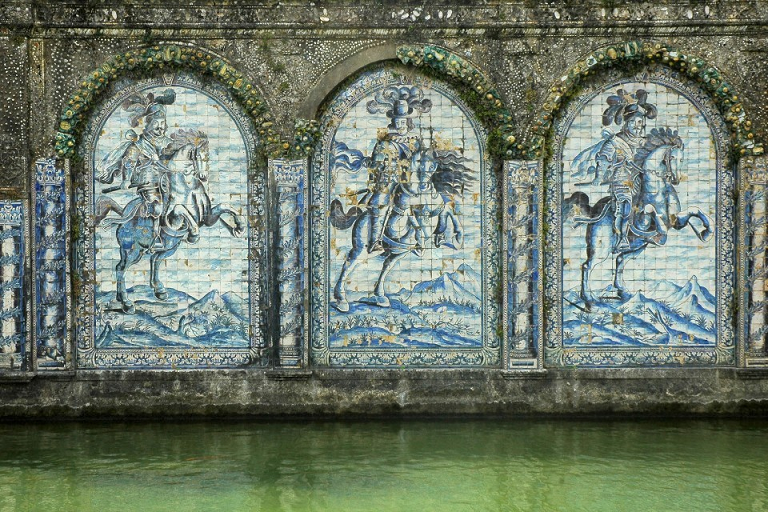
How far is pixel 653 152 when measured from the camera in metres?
10.2

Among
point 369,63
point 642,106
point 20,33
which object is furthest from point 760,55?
point 20,33

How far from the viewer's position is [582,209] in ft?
33.7

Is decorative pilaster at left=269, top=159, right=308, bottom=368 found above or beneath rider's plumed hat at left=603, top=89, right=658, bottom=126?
beneath

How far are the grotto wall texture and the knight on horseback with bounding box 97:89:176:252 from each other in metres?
0.02

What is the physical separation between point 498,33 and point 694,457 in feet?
15.8

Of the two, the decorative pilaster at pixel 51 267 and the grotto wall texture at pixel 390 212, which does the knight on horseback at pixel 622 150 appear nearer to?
the grotto wall texture at pixel 390 212

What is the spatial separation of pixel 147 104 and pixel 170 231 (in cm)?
141

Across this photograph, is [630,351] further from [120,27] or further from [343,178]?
[120,27]

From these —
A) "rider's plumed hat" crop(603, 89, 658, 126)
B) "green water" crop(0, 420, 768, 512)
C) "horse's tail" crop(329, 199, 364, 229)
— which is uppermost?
"rider's plumed hat" crop(603, 89, 658, 126)

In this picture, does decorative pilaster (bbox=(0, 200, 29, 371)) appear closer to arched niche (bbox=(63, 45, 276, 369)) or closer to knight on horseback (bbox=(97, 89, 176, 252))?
arched niche (bbox=(63, 45, 276, 369))

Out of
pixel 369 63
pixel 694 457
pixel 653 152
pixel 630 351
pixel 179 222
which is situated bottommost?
pixel 694 457

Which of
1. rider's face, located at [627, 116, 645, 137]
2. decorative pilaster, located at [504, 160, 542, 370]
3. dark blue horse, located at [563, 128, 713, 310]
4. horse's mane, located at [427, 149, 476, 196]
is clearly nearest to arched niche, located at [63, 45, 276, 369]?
horse's mane, located at [427, 149, 476, 196]

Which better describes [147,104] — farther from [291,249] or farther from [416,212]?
[416,212]

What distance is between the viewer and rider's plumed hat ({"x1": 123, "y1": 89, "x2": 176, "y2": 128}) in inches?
401
